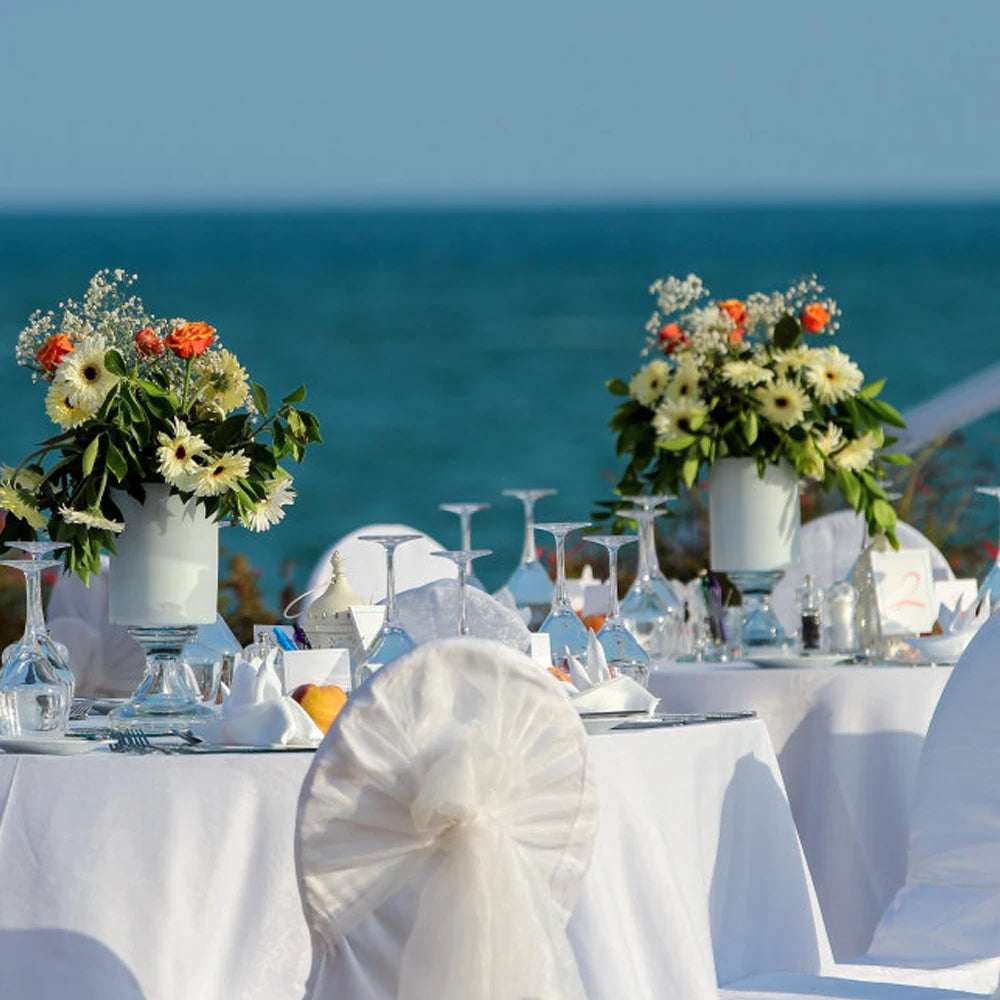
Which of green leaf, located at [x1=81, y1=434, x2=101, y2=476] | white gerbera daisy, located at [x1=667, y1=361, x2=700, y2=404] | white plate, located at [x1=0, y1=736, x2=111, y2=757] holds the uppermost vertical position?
white gerbera daisy, located at [x1=667, y1=361, x2=700, y2=404]

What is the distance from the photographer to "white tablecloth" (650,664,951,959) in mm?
4285

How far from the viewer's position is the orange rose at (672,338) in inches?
203

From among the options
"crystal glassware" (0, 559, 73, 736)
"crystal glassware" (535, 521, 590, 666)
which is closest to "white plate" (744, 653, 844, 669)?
"crystal glassware" (535, 521, 590, 666)

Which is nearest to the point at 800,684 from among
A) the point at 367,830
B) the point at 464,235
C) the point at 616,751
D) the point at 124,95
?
the point at 616,751

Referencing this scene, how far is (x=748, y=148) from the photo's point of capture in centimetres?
2538

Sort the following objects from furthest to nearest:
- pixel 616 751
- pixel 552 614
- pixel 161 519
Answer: pixel 552 614 < pixel 161 519 < pixel 616 751

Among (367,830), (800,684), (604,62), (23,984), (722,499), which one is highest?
(604,62)

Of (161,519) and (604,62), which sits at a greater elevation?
(604,62)

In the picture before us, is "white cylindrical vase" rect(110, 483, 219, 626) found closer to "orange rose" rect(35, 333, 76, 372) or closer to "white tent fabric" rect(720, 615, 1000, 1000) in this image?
"orange rose" rect(35, 333, 76, 372)

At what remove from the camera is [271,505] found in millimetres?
3262

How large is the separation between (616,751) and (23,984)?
770 millimetres

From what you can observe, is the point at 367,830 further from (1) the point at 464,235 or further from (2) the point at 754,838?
(1) the point at 464,235

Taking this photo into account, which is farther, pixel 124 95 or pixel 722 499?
pixel 124 95

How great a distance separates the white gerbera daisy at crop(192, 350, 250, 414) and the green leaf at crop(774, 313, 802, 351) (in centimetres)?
215
